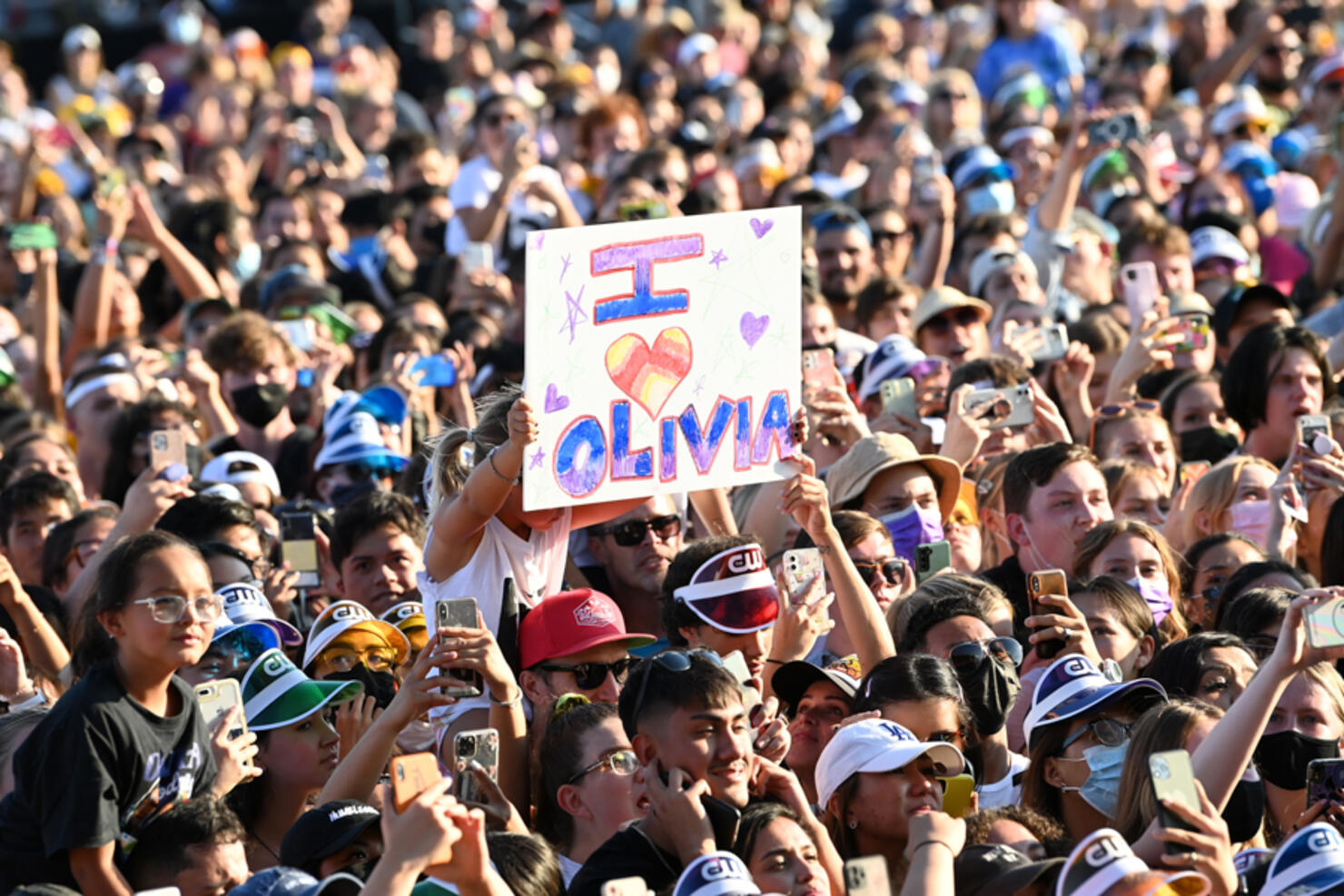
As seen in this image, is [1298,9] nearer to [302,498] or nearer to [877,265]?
[877,265]

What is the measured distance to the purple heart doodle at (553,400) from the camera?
565cm

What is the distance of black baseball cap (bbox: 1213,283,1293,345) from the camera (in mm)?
8758

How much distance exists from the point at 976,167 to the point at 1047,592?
5916 mm

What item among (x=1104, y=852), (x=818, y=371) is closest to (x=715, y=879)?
(x=1104, y=852)

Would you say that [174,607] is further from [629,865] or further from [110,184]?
[110,184]

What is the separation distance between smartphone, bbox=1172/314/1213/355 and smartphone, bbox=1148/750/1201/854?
14.5ft

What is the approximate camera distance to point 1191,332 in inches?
326

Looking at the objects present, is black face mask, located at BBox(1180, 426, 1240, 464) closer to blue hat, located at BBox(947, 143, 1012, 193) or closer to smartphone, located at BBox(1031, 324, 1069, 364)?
smartphone, located at BBox(1031, 324, 1069, 364)

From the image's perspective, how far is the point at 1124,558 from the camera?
6.26m

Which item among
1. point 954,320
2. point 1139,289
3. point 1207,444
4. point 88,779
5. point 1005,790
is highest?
point 1139,289

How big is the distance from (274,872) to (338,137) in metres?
9.96

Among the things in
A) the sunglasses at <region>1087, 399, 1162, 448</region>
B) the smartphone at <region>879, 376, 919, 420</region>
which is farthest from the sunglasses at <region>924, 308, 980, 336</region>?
the sunglasses at <region>1087, 399, 1162, 448</region>

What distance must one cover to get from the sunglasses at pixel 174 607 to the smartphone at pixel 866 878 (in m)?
1.76

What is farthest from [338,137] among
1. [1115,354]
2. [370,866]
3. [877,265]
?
[370,866]
